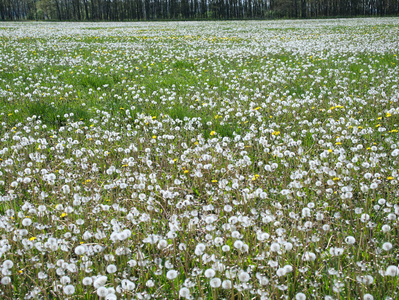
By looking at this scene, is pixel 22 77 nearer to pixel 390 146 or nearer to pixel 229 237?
pixel 229 237

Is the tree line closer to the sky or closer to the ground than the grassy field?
closer to the sky

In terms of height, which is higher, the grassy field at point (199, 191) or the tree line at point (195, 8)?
the tree line at point (195, 8)

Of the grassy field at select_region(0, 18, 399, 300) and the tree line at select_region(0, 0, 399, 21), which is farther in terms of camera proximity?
the tree line at select_region(0, 0, 399, 21)

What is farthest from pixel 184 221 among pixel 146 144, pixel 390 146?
pixel 390 146

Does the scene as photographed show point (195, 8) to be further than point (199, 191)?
Yes

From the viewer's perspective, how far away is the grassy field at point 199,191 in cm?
194

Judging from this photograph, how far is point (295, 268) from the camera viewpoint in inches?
80.4

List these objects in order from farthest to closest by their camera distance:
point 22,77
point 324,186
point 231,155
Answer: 1. point 22,77
2. point 231,155
3. point 324,186

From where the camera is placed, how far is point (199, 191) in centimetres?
321

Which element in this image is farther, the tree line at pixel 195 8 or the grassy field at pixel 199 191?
the tree line at pixel 195 8

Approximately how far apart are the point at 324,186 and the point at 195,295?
70.8 inches

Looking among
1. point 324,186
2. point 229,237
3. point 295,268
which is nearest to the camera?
point 295,268

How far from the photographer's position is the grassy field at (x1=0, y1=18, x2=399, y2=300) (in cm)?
194

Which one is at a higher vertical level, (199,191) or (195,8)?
(195,8)
